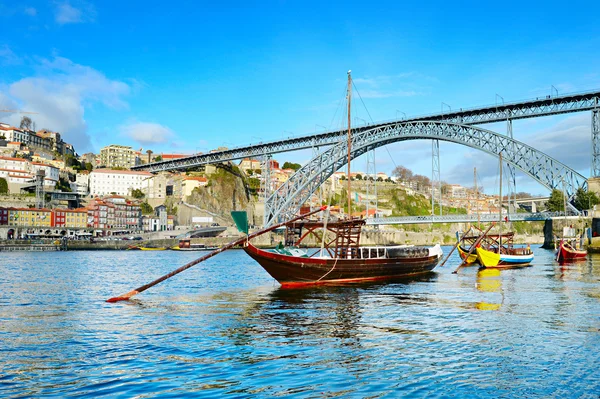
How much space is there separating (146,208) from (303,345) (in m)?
94.2

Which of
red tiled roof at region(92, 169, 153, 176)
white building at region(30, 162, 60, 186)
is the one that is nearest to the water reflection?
white building at region(30, 162, 60, 186)

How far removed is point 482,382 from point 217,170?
94.5 meters

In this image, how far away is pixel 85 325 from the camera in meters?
13.0

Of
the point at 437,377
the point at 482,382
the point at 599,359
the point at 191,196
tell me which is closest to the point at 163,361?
the point at 437,377

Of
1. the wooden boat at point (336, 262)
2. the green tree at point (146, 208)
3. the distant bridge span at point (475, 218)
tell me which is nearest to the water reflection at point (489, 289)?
the wooden boat at point (336, 262)

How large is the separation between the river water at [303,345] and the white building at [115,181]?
92.9 meters

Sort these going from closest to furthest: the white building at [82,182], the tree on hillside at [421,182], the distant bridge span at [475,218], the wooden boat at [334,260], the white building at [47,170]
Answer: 1. the wooden boat at [334,260]
2. the distant bridge span at [475,218]
3. the white building at [47,170]
4. the white building at [82,182]
5. the tree on hillside at [421,182]

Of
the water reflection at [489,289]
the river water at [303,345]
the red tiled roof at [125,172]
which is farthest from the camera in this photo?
the red tiled roof at [125,172]

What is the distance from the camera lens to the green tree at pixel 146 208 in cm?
9947

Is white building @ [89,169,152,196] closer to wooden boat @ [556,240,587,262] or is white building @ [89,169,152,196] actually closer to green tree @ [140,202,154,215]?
green tree @ [140,202,154,215]

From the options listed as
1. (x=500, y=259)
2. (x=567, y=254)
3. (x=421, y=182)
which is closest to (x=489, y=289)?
(x=500, y=259)

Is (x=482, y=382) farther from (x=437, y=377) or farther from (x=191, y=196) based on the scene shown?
(x=191, y=196)

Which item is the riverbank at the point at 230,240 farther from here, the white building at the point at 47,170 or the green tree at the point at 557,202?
the white building at the point at 47,170

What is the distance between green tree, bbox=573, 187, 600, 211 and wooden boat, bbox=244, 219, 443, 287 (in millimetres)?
34120
